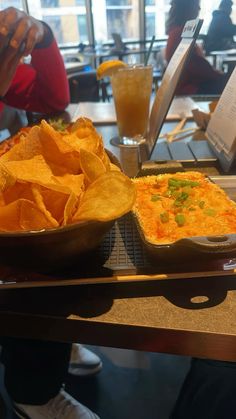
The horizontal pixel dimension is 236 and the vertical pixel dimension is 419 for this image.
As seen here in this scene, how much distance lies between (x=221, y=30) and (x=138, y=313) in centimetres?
536

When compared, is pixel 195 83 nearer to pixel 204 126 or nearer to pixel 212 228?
pixel 204 126

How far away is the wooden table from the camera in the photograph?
439 mm

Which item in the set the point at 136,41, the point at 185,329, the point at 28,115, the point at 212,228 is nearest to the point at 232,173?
the point at 212,228

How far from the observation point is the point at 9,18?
3.87 feet

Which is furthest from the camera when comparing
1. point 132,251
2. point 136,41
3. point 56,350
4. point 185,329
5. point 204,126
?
point 136,41

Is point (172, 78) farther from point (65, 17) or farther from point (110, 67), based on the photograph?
point (65, 17)

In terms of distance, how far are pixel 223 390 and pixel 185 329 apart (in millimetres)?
546

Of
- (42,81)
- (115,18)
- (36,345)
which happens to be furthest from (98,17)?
(36,345)

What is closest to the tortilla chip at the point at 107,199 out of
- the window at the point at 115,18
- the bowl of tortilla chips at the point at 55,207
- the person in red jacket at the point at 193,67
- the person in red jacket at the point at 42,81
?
the bowl of tortilla chips at the point at 55,207

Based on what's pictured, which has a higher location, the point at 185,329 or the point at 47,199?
the point at 47,199

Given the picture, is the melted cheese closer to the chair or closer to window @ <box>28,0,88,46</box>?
the chair

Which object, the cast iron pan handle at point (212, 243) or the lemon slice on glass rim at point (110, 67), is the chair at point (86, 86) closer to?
the lemon slice on glass rim at point (110, 67)

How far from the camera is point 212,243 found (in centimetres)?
43

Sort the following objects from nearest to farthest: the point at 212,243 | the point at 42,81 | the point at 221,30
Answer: the point at 212,243 → the point at 42,81 → the point at 221,30
